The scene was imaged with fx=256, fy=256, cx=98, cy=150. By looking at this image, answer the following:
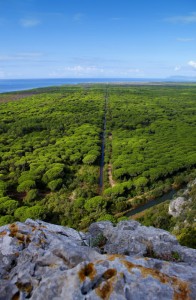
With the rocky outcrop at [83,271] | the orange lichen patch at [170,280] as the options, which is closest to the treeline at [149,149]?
the rocky outcrop at [83,271]

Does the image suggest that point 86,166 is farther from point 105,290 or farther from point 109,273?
point 105,290

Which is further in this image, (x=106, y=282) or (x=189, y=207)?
(x=189, y=207)

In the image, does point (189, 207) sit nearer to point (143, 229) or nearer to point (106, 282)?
point (143, 229)

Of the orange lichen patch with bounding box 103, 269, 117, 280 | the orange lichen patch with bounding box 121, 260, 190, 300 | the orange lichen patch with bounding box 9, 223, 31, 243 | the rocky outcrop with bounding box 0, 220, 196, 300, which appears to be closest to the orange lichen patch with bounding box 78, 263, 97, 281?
the rocky outcrop with bounding box 0, 220, 196, 300

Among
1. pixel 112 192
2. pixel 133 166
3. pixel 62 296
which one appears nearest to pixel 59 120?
pixel 133 166

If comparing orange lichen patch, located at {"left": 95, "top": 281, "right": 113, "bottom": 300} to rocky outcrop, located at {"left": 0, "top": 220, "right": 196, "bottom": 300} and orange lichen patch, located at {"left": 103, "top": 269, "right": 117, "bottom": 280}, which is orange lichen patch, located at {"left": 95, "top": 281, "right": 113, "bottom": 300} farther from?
orange lichen patch, located at {"left": 103, "top": 269, "right": 117, "bottom": 280}
